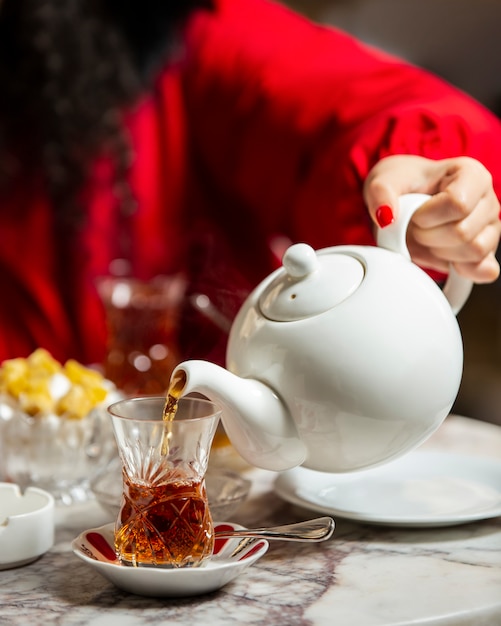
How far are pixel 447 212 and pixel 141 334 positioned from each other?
1.64ft

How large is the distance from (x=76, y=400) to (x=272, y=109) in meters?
0.77

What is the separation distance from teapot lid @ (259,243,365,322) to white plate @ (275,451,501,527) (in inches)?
7.5

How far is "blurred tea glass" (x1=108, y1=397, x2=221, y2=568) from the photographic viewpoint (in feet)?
2.02

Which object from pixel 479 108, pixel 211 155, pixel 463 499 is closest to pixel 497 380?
pixel 211 155

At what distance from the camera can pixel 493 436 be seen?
109 centimetres

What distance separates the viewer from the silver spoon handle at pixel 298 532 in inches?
25.3

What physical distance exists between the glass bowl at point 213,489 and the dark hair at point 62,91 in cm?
84

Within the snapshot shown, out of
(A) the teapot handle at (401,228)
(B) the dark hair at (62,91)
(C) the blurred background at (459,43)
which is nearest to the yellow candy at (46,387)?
(A) the teapot handle at (401,228)

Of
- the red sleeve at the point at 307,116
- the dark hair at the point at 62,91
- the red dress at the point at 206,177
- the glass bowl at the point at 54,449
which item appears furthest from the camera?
the dark hair at the point at 62,91

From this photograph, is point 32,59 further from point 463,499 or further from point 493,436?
point 463,499

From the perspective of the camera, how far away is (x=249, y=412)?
0.65m

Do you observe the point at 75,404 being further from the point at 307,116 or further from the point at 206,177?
the point at 206,177

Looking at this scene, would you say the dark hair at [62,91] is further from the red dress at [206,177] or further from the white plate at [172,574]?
the white plate at [172,574]

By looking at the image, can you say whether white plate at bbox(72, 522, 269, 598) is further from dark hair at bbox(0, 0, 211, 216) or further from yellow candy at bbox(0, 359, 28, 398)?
dark hair at bbox(0, 0, 211, 216)
